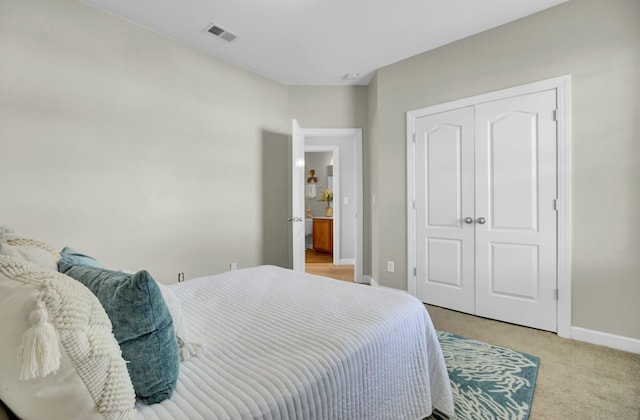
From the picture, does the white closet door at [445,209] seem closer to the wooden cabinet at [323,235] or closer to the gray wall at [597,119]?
the gray wall at [597,119]

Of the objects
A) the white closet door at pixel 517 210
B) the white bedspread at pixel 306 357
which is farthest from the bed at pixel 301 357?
the white closet door at pixel 517 210

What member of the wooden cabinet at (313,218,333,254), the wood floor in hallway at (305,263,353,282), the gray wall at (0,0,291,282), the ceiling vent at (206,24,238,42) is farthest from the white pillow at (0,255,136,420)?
the wooden cabinet at (313,218,333,254)

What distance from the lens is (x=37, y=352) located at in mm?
505

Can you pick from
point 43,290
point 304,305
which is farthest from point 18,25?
point 304,305

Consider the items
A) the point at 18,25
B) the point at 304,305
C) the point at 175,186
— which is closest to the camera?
the point at 304,305

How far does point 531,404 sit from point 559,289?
1.19 meters

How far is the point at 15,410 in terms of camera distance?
1.99ft

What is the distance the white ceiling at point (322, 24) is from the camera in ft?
7.65

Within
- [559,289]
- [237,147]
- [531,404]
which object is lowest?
[531,404]

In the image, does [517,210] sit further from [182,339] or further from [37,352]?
[37,352]

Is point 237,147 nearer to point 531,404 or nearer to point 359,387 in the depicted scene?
point 359,387

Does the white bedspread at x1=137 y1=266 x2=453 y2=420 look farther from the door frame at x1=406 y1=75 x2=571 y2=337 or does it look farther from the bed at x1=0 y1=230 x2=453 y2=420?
the door frame at x1=406 y1=75 x2=571 y2=337

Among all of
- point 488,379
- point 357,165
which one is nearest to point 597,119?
point 488,379

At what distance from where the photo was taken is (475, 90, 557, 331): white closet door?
2424 mm
